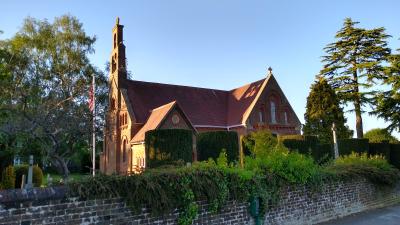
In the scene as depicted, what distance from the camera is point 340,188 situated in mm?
13055

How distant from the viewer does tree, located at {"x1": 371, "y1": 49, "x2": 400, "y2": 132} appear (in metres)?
33.4

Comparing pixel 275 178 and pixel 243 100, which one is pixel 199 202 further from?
pixel 243 100

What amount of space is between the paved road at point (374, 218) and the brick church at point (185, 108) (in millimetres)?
20218

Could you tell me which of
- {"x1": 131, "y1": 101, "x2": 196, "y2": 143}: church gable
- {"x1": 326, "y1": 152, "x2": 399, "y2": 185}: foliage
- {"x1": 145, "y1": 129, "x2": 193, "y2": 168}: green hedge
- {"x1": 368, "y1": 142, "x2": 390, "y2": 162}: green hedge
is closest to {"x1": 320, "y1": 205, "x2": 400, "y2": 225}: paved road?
{"x1": 326, "y1": 152, "x2": 399, "y2": 185}: foliage

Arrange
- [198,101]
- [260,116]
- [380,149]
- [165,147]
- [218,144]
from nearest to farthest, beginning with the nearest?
[165,147] → [218,144] → [380,149] → [260,116] → [198,101]

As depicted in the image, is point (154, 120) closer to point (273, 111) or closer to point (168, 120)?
point (168, 120)

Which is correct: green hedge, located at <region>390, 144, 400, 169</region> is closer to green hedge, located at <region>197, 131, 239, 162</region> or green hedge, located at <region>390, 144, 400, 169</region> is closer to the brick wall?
the brick wall

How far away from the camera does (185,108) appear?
121ft

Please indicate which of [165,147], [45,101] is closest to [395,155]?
[165,147]

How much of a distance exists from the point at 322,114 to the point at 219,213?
62.7ft

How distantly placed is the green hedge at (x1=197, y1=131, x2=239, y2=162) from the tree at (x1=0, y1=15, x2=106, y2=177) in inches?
321

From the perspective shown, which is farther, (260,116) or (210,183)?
(260,116)

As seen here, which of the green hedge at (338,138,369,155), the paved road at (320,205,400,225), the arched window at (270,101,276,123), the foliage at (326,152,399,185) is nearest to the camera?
the paved road at (320,205,400,225)

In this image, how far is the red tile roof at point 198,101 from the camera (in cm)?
3559
